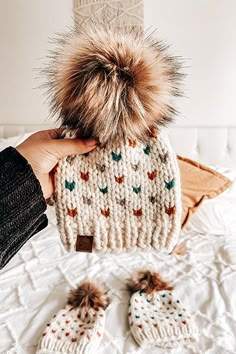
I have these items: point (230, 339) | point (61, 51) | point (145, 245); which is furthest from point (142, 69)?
point (230, 339)

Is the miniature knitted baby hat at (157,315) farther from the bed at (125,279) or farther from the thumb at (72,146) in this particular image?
the thumb at (72,146)

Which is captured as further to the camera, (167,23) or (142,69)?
(167,23)

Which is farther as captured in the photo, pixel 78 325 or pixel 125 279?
pixel 125 279

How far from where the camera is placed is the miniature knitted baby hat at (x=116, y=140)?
50 centimetres

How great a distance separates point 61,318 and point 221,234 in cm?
72

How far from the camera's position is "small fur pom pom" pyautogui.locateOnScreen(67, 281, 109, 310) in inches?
37.3

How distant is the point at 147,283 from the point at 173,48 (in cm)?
113

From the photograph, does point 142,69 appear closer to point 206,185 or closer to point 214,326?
point 214,326

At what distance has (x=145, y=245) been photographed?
1.93 ft

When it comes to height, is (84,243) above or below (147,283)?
above

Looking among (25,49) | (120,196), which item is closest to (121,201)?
(120,196)

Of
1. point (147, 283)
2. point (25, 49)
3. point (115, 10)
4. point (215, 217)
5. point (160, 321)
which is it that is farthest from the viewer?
point (25, 49)

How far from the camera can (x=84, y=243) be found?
1.92 ft

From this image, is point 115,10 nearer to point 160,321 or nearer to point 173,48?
point 173,48
